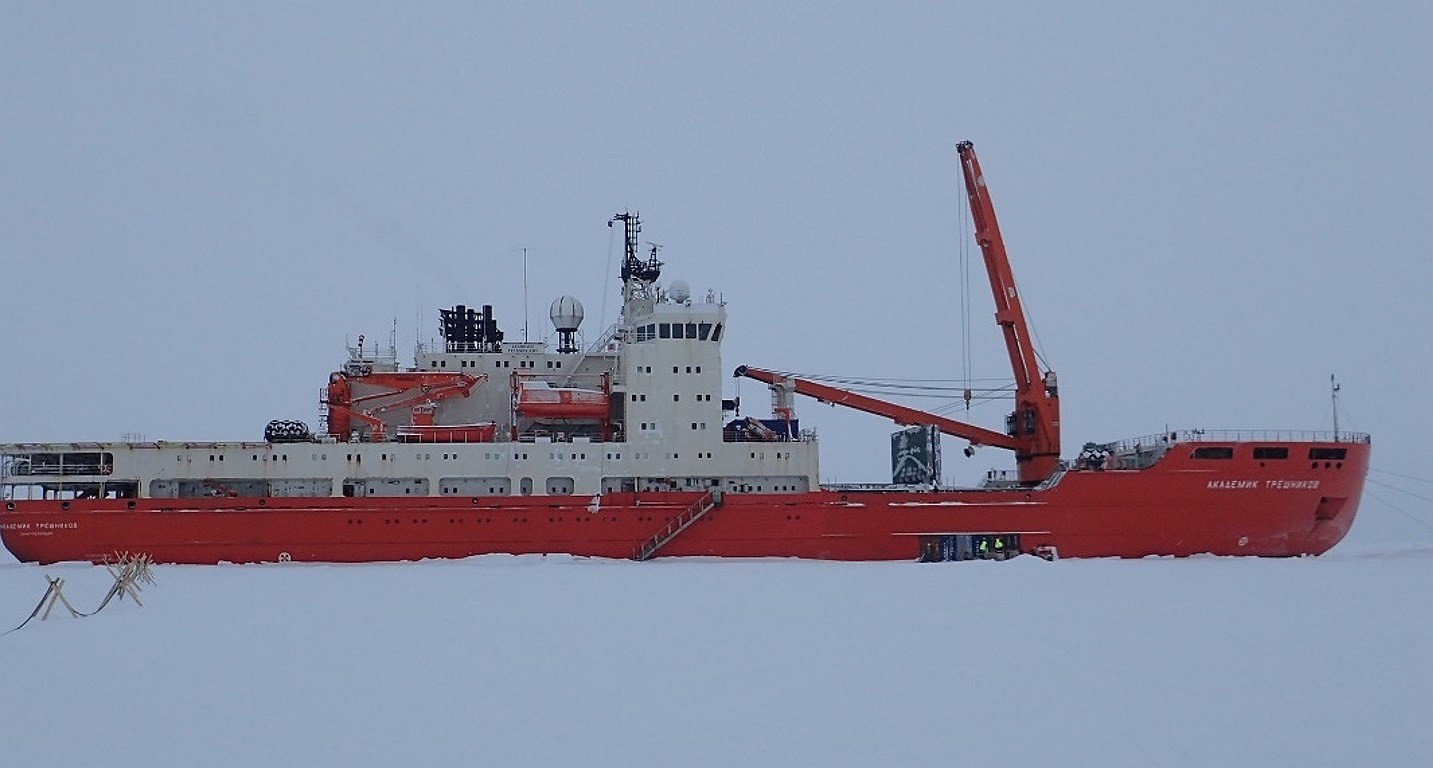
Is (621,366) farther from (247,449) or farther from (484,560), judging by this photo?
(247,449)

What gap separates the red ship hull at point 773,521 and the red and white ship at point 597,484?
5cm

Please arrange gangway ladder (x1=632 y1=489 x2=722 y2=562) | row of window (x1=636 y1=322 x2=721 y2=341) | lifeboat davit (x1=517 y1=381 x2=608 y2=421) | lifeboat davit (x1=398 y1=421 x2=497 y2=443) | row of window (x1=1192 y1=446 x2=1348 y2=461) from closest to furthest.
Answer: gangway ladder (x1=632 y1=489 x2=722 y2=562) → lifeboat davit (x1=398 y1=421 x2=497 y2=443) → lifeboat davit (x1=517 y1=381 x2=608 y2=421) → row of window (x1=1192 y1=446 x2=1348 y2=461) → row of window (x1=636 y1=322 x2=721 y2=341)

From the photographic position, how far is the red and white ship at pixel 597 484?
30.4m

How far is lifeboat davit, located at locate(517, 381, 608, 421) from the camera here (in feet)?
104

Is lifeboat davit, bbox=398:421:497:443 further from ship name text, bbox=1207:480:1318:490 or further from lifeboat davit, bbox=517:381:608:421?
ship name text, bbox=1207:480:1318:490

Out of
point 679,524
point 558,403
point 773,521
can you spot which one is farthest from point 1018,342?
point 558,403

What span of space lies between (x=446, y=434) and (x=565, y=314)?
4.44 metres

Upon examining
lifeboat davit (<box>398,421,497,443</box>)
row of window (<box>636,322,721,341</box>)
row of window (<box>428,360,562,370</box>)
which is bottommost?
lifeboat davit (<box>398,421,497,443</box>)

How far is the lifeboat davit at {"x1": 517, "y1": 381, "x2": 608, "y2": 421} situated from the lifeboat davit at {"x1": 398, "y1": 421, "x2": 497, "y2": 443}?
0.97m

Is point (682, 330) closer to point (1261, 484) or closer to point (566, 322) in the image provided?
point (566, 322)

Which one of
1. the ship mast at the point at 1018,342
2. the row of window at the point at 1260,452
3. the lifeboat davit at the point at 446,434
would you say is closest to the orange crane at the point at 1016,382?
the ship mast at the point at 1018,342

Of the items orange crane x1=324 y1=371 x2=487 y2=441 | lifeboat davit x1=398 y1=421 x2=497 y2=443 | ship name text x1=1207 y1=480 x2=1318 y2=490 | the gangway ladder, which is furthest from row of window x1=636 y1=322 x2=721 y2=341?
ship name text x1=1207 y1=480 x2=1318 y2=490

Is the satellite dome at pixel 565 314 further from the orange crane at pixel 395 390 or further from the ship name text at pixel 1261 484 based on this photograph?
the ship name text at pixel 1261 484

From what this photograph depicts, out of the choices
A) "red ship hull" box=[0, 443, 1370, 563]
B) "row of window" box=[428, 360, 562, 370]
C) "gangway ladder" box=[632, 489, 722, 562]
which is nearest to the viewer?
"red ship hull" box=[0, 443, 1370, 563]
